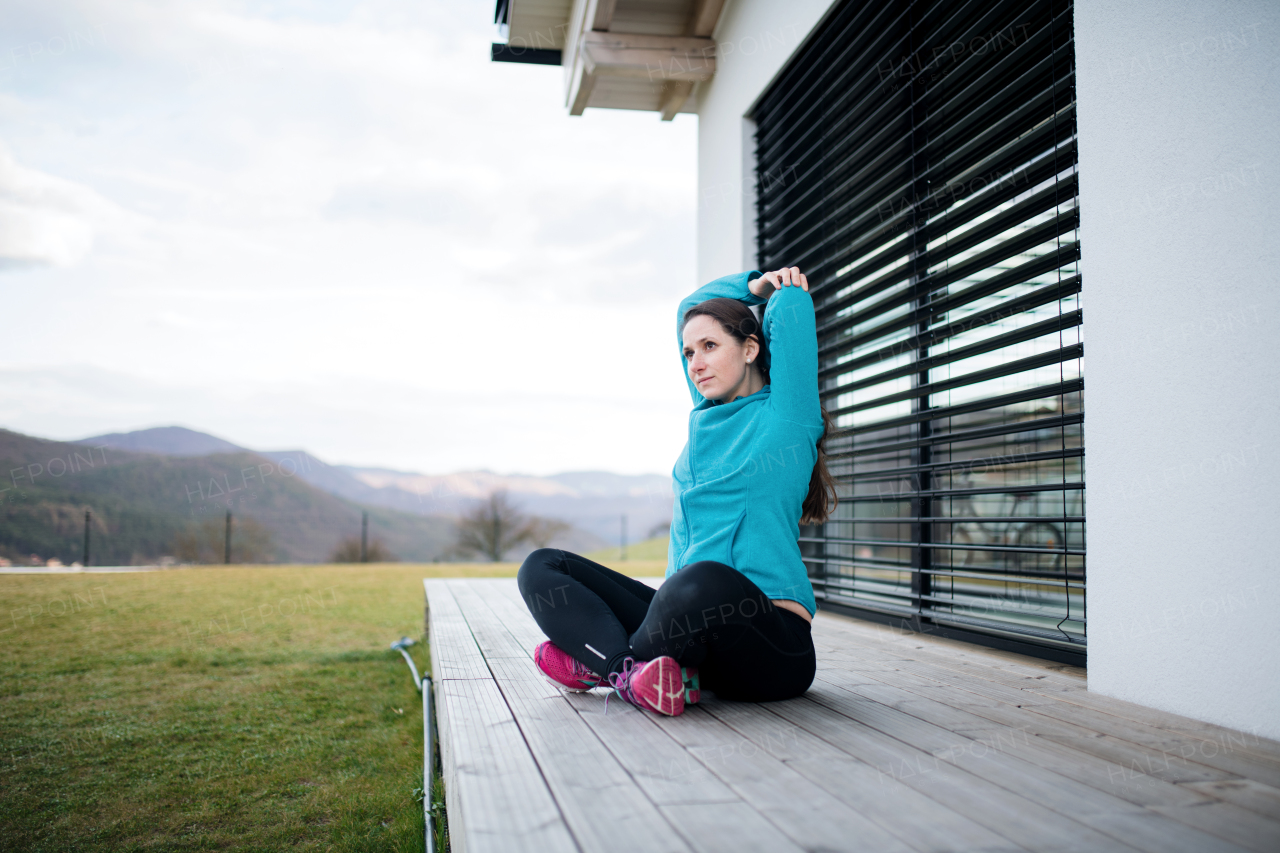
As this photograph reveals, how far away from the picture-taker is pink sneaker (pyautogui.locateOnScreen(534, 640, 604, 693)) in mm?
1597

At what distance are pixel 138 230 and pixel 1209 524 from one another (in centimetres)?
2272

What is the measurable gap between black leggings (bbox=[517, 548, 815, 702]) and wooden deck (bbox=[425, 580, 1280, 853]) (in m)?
0.08

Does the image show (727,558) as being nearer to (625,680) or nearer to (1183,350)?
(625,680)

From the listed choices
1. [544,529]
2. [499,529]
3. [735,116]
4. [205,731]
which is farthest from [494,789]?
[544,529]

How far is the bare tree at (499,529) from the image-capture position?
20.8 meters

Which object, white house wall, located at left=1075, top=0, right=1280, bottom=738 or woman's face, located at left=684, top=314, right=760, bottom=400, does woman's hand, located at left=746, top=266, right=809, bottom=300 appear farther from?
white house wall, located at left=1075, top=0, right=1280, bottom=738

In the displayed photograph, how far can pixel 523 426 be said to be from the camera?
35.6 metres

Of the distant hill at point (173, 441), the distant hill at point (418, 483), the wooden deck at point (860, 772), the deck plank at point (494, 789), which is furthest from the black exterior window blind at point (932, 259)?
the distant hill at point (173, 441)

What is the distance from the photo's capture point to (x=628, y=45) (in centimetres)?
416

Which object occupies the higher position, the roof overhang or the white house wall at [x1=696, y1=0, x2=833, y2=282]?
the roof overhang

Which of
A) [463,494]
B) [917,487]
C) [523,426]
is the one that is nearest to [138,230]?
[463,494]

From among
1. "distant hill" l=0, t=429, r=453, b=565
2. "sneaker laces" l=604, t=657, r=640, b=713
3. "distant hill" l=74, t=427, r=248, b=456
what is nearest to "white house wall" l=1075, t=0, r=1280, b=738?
"sneaker laces" l=604, t=657, r=640, b=713

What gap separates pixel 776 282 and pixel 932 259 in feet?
3.30

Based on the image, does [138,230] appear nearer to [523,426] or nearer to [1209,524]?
[523,426]
